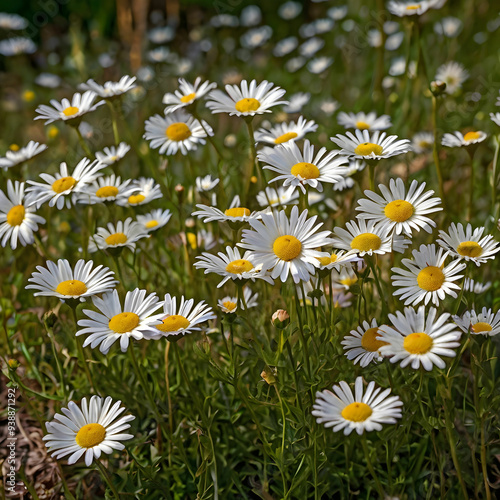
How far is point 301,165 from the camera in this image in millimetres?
1758

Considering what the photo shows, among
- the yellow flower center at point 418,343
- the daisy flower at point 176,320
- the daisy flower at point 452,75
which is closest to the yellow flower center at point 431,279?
the yellow flower center at point 418,343

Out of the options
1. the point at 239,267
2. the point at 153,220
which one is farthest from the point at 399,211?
the point at 153,220

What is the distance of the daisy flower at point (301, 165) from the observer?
1698 millimetres

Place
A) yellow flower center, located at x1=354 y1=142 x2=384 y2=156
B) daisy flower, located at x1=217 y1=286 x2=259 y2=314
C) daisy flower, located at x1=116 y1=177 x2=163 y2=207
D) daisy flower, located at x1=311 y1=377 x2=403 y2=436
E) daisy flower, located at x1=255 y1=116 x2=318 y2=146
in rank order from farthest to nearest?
daisy flower, located at x1=116 y1=177 x2=163 y2=207, daisy flower, located at x1=255 y1=116 x2=318 y2=146, daisy flower, located at x1=217 y1=286 x2=259 y2=314, yellow flower center, located at x1=354 y1=142 x2=384 y2=156, daisy flower, located at x1=311 y1=377 x2=403 y2=436

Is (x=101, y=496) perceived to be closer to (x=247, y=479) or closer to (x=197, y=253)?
(x=247, y=479)

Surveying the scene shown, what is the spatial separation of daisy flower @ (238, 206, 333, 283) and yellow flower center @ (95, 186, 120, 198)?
0.69 meters

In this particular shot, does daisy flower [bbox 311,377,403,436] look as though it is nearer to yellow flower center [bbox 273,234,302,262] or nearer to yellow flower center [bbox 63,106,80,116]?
yellow flower center [bbox 273,234,302,262]

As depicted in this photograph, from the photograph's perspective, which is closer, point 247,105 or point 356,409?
point 356,409

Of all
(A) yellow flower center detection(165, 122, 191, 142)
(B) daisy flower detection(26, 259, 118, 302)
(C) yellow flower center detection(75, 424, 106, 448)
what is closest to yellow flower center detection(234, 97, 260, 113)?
(A) yellow flower center detection(165, 122, 191, 142)

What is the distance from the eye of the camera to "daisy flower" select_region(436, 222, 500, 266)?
5.52 feet

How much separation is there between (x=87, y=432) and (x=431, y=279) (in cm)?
93

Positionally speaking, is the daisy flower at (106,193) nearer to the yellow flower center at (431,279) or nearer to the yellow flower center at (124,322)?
the yellow flower center at (124,322)

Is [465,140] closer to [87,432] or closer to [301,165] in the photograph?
[301,165]

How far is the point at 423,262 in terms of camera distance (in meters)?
1.68
